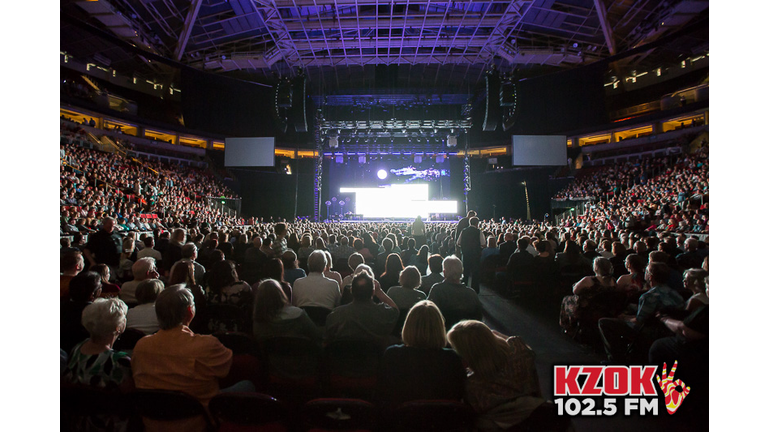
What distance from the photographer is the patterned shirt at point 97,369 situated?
73.1 inches

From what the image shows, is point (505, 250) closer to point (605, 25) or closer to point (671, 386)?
point (671, 386)

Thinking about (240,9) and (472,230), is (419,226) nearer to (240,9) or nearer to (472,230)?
(472,230)

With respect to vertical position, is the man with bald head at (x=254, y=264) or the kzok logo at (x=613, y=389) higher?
the man with bald head at (x=254, y=264)

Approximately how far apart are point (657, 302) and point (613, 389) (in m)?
0.91

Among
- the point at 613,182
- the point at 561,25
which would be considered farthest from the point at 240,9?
the point at 613,182

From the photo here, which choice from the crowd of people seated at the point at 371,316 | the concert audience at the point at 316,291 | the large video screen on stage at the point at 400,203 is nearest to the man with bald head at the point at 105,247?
the crowd of people seated at the point at 371,316

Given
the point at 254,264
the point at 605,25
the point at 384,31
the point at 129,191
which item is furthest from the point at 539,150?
the point at 129,191

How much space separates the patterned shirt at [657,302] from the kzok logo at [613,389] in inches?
21.4

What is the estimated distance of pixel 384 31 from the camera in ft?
42.5

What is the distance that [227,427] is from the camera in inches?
71.1

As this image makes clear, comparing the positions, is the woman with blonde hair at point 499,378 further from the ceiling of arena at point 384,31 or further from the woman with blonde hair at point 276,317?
the ceiling of arena at point 384,31

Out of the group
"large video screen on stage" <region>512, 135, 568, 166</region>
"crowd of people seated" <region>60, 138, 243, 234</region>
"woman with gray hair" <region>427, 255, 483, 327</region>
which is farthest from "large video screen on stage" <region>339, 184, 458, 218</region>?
"woman with gray hair" <region>427, 255, 483, 327</region>

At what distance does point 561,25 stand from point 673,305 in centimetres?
1498

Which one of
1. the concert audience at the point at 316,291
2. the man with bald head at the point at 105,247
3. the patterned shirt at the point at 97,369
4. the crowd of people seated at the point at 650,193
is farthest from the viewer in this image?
the crowd of people seated at the point at 650,193
